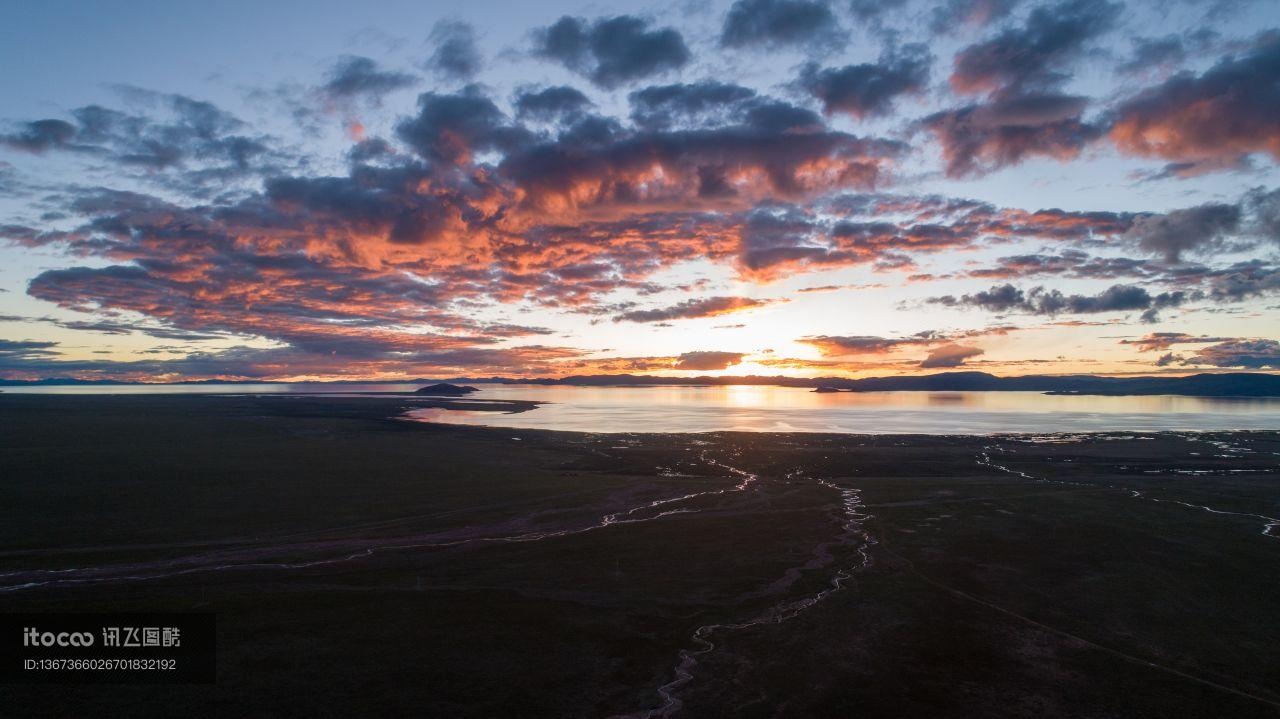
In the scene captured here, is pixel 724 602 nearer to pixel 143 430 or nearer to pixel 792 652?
pixel 792 652

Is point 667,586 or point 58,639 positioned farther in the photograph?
point 667,586

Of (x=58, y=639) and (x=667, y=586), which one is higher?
(x=58, y=639)

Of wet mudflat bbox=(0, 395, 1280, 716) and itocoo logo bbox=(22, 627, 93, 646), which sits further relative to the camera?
itocoo logo bbox=(22, 627, 93, 646)

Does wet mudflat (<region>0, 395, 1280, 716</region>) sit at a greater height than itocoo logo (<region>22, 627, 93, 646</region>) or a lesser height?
lesser

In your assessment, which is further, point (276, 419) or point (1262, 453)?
point (276, 419)

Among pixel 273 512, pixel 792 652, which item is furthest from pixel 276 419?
pixel 792 652
